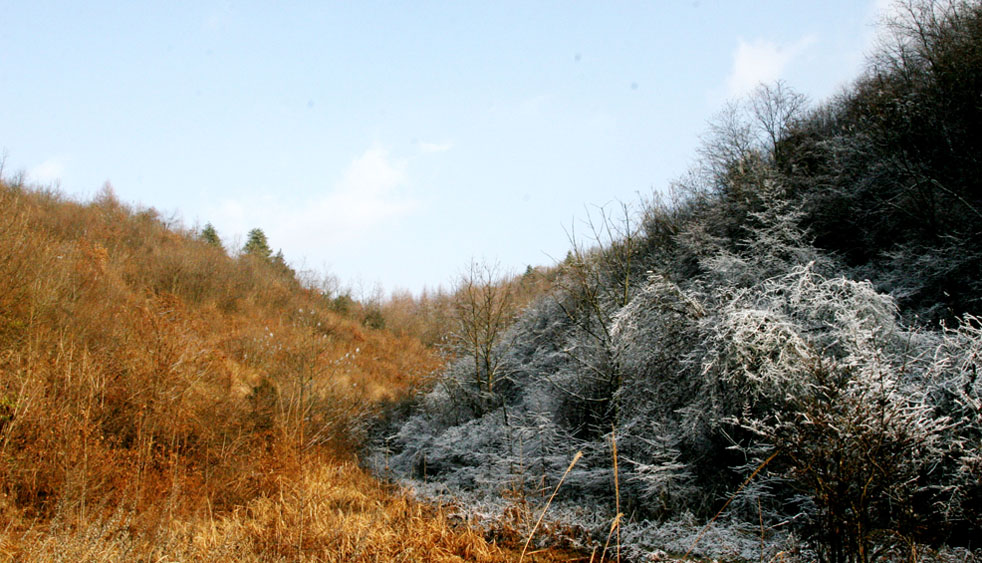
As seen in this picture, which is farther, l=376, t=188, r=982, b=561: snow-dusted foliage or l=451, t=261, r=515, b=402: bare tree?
l=451, t=261, r=515, b=402: bare tree

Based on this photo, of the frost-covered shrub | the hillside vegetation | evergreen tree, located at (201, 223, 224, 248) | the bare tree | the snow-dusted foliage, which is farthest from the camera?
evergreen tree, located at (201, 223, 224, 248)

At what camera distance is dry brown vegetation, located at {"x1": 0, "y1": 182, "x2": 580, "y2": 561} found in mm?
5129

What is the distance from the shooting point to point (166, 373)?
29.2 feet

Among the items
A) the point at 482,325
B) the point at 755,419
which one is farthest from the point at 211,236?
the point at 755,419

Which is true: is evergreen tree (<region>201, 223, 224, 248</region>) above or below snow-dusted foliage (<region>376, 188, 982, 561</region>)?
above

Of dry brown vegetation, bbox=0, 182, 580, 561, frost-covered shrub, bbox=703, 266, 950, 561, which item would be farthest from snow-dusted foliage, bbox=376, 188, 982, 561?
dry brown vegetation, bbox=0, 182, 580, 561

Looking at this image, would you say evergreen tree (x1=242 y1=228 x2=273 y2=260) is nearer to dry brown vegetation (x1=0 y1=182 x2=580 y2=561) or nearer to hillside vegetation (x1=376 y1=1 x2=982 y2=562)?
dry brown vegetation (x1=0 y1=182 x2=580 y2=561)

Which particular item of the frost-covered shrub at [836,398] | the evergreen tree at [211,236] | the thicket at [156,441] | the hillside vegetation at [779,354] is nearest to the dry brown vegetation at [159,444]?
the thicket at [156,441]

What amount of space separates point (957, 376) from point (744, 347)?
2.43 m

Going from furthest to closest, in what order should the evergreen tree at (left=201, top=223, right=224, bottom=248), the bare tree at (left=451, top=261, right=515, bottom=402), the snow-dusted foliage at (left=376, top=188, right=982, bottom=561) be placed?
the evergreen tree at (left=201, top=223, right=224, bottom=248) < the bare tree at (left=451, top=261, right=515, bottom=402) < the snow-dusted foliage at (left=376, top=188, right=982, bottom=561)

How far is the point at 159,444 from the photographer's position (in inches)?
335

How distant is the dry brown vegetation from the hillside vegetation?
221 centimetres

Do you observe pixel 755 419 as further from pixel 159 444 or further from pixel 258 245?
pixel 258 245

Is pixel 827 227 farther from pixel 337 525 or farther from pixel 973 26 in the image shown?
pixel 337 525
